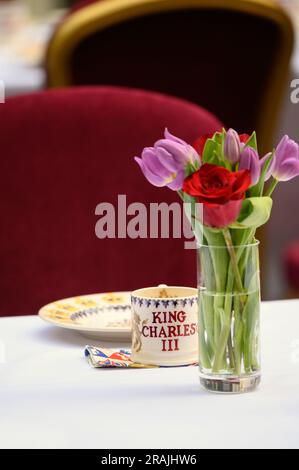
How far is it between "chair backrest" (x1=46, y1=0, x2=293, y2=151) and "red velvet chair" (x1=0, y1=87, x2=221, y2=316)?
0.67 metres

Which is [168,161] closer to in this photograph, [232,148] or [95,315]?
[232,148]

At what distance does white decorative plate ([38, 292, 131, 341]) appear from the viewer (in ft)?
3.24

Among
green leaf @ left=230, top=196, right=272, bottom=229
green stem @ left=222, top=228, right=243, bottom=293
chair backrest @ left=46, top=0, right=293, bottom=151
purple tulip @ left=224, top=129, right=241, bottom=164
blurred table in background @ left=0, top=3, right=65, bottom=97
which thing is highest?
blurred table in background @ left=0, top=3, right=65, bottom=97

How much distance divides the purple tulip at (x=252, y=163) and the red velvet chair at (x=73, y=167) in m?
0.62

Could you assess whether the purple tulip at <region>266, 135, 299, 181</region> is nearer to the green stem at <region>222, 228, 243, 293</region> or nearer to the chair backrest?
the green stem at <region>222, 228, 243, 293</region>

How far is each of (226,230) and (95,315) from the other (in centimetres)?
32

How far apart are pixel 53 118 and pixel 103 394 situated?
0.65 m

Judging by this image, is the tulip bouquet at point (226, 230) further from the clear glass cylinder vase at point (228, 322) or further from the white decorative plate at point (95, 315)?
the white decorative plate at point (95, 315)

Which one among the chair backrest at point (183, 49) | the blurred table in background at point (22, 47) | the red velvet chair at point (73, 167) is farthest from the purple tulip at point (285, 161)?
the blurred table in background at point (22, 47)

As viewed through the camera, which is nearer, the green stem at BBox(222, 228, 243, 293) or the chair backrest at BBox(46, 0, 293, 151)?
the green stem at BBox(222, 228, 243, 293)

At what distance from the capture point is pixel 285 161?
810mm

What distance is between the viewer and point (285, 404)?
0.78 m

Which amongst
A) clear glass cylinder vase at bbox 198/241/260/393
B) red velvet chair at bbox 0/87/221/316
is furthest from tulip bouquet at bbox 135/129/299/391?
red velvet chair at bbox 0/87/221/316
